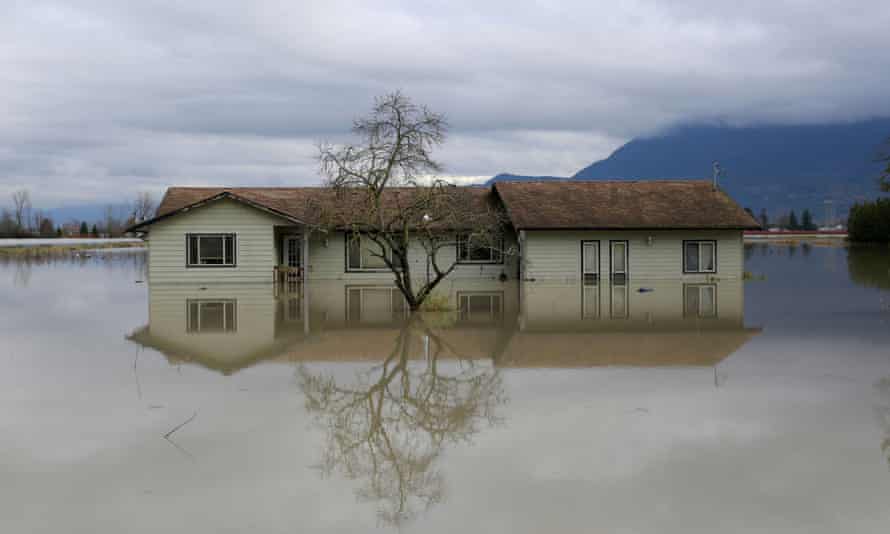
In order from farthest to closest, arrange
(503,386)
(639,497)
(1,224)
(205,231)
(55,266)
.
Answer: (1,224), (55,266), (205,231), (503,386), (639,497)

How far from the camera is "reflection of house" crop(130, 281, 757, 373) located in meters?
12.3

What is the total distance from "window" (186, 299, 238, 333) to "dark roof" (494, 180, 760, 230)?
10.5m

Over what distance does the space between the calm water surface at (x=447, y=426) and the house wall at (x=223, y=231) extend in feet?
33.6

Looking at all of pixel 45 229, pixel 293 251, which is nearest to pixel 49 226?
pixel 45 229

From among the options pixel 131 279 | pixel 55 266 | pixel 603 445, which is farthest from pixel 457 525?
pixel 55 266

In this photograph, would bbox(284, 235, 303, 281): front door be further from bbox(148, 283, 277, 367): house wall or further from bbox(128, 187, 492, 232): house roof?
bbox(148, 283, 277, 367): house wall

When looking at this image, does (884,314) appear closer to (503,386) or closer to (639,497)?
(503,386)

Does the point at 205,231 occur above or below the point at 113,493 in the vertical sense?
above

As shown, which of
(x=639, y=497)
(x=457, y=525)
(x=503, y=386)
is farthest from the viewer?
(x=503, y=386)

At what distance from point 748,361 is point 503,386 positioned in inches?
148

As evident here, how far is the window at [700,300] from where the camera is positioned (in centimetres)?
1786

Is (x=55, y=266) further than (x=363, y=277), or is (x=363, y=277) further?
(x=55, y=266)

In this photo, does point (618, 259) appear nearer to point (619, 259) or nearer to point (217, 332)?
point (619, 259)

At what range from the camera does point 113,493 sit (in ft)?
20.2
